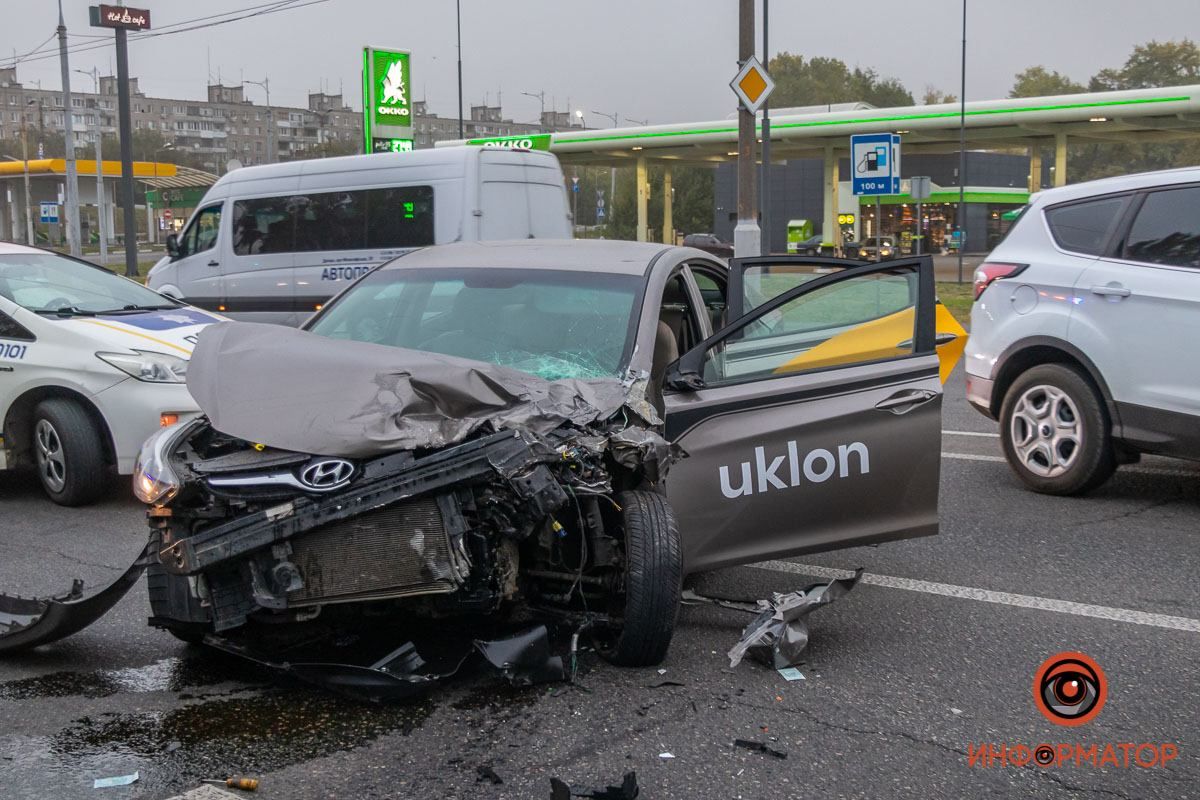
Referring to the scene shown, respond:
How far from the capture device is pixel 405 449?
12.5ft

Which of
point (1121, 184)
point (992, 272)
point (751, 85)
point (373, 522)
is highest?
Result: point (751, 85)

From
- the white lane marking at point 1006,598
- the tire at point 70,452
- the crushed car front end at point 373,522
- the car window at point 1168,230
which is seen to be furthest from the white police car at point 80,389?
the car window at point 1168,230

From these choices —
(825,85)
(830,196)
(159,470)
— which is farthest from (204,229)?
(825,85)

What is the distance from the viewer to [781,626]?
435cm

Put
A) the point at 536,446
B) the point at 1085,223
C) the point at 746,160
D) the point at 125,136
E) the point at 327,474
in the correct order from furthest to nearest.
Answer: the point at 125,136
the point at 746,160
the point at 1085,223
the point at 536,446
the point at 327,474

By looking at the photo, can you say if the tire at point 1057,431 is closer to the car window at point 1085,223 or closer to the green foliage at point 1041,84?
the car window at point 1085,223

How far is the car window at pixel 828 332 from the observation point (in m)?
4.87

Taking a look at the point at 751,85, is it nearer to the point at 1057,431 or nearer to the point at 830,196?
the point at 1057,431

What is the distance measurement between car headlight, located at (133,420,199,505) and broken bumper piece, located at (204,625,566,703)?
62cm

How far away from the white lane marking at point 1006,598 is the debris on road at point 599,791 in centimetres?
185

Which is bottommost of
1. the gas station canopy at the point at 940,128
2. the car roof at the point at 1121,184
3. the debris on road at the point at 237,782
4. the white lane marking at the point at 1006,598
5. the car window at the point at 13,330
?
the white lane marking at the point at 1006,598

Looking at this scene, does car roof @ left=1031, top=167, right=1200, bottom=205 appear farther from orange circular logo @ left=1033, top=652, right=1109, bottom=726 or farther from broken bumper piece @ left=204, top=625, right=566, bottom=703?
broken bumper piece @ left=204, top=625, right=566, bottom=703

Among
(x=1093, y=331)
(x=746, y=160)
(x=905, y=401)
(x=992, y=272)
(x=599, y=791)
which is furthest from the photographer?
(x=746, y=160)

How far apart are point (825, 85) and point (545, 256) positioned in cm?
11356
